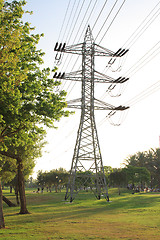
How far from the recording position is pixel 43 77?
736 inches

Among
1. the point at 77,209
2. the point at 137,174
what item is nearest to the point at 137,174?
the point at 137,174

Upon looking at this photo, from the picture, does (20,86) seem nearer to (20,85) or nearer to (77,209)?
(20,85)

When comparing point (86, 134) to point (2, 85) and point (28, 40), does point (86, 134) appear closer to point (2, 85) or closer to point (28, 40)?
point (28, 40)

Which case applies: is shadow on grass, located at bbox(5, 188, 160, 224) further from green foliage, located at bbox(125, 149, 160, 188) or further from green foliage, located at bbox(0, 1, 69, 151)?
green foliage, located at bbox(125, 149, 160, 188)

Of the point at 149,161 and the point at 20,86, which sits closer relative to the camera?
the point at 20,86

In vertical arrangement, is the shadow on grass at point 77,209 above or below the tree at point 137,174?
below

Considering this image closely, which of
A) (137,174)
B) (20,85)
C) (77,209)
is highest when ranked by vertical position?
(20,85)

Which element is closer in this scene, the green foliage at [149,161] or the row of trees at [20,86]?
the row of trees at [20,86]

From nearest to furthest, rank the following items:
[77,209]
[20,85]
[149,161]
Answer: [20,85] < [77,209] < [149,161]

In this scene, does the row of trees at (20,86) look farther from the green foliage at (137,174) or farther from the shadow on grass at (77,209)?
the green foliage at (137,174)

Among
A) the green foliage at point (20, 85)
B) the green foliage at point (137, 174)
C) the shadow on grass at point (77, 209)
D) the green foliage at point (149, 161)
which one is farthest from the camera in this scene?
the green foliage at point (149, 161)

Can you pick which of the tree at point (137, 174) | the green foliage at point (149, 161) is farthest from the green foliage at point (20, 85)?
the green foliage at point (149, 161)

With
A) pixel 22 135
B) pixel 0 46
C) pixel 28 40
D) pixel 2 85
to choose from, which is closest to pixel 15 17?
pixel 28 40

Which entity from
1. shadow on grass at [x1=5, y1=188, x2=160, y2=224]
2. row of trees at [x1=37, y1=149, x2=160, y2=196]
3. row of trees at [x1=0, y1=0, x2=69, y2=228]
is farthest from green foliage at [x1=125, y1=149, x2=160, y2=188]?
row of trees at [x1=0, y1=0, x2=69, y2=228]
